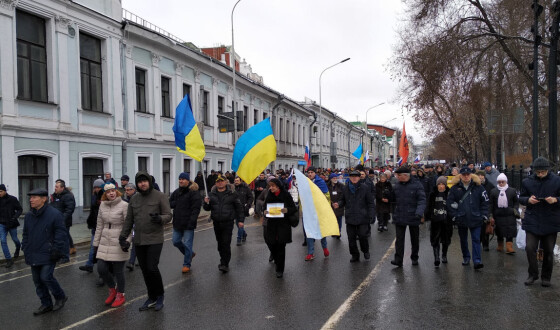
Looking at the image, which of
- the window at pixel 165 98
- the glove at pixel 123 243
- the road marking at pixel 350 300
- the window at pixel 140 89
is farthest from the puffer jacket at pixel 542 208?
the window at pixel 165 98

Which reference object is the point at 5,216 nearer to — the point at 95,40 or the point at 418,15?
the point at 95,40

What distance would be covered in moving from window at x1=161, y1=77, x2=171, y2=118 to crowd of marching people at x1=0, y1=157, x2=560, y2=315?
468 inches

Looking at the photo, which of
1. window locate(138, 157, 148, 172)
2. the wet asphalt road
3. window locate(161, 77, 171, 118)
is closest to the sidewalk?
the wet asphalt road

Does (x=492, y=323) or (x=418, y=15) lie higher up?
(x=418, y=15)

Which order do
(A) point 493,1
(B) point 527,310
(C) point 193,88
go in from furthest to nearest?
(C) point 193,88, (A) point 493,1, (B) point 527,310

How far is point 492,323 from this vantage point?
16.7 feet

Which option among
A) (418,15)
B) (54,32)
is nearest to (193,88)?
(54,32)

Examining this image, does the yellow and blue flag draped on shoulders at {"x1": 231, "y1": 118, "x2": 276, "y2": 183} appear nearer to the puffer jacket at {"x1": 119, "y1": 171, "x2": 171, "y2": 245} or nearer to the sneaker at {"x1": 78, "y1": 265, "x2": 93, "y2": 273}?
the puffer jacket at {"x1": 119, "y1": 171, "x2": 171, "y2": 245}

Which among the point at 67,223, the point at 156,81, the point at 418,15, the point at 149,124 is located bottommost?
the point at 67,223

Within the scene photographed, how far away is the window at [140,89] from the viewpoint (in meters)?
20.0

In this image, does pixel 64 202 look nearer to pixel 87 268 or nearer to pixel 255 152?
pixel 87 268

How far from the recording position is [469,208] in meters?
8.01

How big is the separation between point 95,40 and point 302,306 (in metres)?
15.3

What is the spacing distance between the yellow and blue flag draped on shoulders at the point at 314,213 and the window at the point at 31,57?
10.5 m
